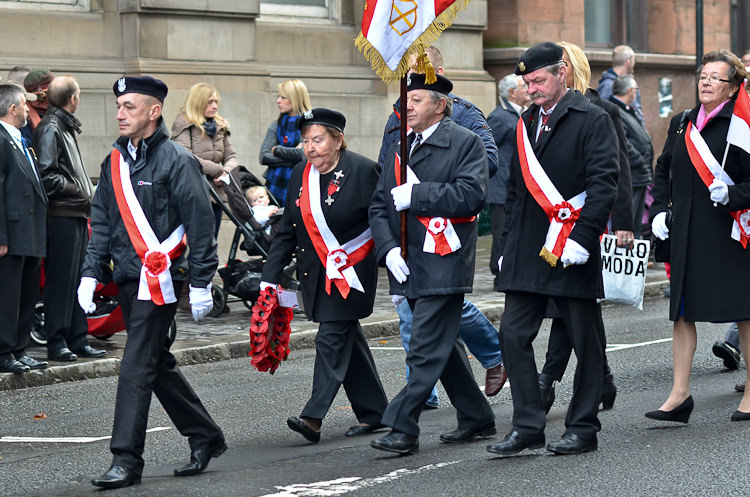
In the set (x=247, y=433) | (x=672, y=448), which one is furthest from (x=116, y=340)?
(x=672, y=448)

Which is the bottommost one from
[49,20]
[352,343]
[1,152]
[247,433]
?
[247,433]

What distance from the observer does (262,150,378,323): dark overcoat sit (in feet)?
24.0

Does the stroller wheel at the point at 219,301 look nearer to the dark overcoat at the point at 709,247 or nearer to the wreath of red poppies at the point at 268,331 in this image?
the wreath of red poppies at the point at 268,331

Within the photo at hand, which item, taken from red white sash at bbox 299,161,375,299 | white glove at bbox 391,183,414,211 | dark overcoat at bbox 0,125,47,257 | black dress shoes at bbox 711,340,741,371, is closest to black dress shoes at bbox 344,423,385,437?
red white sash at bbox 299,161,375,299

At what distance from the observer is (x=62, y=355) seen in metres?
9.90

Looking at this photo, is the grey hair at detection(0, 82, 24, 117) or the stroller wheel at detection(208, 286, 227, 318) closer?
the grey hair at detection(0, 82, 24, 117)

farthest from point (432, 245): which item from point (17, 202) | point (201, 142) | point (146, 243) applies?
point (201, 142)

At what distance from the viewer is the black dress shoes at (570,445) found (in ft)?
22.1

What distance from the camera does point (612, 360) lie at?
988cm

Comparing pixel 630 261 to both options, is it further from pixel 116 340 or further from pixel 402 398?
pixel 116 340

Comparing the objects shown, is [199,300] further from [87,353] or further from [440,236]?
[87,353]

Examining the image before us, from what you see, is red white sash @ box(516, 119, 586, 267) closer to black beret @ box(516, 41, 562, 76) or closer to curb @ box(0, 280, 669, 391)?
black beret @ box(516, 41, 562, 76)

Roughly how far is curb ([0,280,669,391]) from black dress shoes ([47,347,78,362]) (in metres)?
0.15

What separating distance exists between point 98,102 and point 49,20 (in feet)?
3.32
